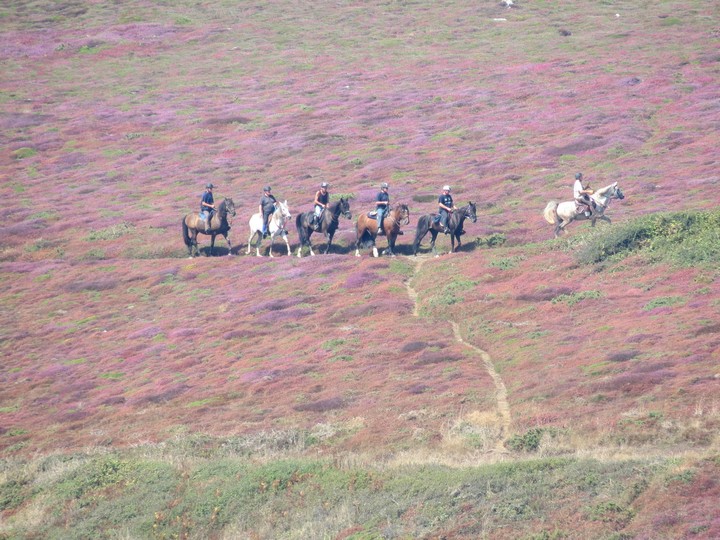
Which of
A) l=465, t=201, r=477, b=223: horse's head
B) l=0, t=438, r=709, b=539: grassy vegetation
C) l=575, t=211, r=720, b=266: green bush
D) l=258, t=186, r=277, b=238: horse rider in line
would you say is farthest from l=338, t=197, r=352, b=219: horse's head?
l=0, t=438, r=709, b=539: grassy vegetation

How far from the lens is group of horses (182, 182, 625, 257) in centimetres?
4525

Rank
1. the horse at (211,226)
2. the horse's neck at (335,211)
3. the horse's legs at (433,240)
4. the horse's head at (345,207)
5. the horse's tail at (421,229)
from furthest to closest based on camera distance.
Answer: the horse at (211,226), the horse's legs at (433,240), the horse's neck at (335,211), the horse's tail at (421,229), the horse's head at (345,207)

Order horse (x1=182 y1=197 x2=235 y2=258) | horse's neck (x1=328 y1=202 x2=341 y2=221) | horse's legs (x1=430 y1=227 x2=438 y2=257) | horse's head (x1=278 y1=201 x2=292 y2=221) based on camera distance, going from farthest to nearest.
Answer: horse (x1=182 y1=197 x2=235 y2=258) < horse's head (x1=278 y1=201 x2=292 y2=221) < horse's legs (x1=430 y1=227 x2=438 y2=257) < horse's neck (x1=328 y1=202 x2=341 y2=221)

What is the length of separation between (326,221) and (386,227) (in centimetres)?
322

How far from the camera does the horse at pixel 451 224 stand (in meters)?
44.8

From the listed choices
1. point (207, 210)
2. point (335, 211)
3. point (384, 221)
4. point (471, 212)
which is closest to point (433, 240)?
point (384, 221)

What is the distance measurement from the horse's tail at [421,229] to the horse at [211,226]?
9756 millimetres

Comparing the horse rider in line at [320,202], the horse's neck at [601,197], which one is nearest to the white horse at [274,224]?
the horse rider in line at [320,202]

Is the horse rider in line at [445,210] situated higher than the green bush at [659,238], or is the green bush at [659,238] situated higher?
the horse rider in line at [445,210]

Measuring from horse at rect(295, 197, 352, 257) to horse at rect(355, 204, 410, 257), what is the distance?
4.07ft

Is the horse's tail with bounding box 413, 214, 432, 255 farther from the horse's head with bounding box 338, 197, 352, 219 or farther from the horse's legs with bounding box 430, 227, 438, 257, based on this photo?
the horse's head with bounding box 338, 197, 352, 219

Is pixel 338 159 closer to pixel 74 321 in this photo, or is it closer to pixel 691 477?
pixel 74 321

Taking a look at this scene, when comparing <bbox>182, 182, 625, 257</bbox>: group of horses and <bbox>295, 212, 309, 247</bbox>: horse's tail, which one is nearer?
<bbox>182, 182, 625, 257</bbox>: group of horses

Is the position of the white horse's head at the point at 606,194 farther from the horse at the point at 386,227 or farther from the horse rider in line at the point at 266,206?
the horse rider in line at the point at 266,206
